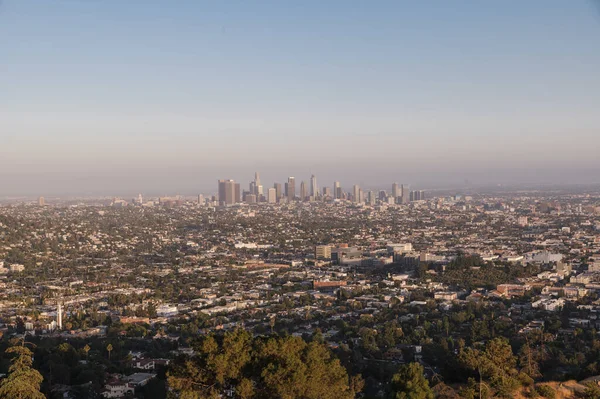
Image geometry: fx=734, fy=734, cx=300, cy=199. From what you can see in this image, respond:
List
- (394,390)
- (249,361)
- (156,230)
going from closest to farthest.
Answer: (249,361), (394,390), (156,230)

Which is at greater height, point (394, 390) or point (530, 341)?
point (394, 390)

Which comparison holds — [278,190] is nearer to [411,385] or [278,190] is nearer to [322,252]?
[322,252]

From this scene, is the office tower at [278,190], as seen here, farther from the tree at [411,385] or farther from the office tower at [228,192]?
the tree at [411,385]

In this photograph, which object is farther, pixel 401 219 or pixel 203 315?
pixel 401 219

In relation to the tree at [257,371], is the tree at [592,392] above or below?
below

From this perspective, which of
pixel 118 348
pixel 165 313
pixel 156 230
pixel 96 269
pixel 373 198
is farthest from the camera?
pixel 373 198

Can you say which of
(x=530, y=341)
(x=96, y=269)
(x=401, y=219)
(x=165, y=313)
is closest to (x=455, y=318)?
(x=530, y=341)

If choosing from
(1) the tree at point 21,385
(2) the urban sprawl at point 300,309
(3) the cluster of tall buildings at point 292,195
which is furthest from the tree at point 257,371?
(3) the cluster of tall buildings at point 292,195

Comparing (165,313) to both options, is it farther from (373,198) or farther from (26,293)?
(373,198)
